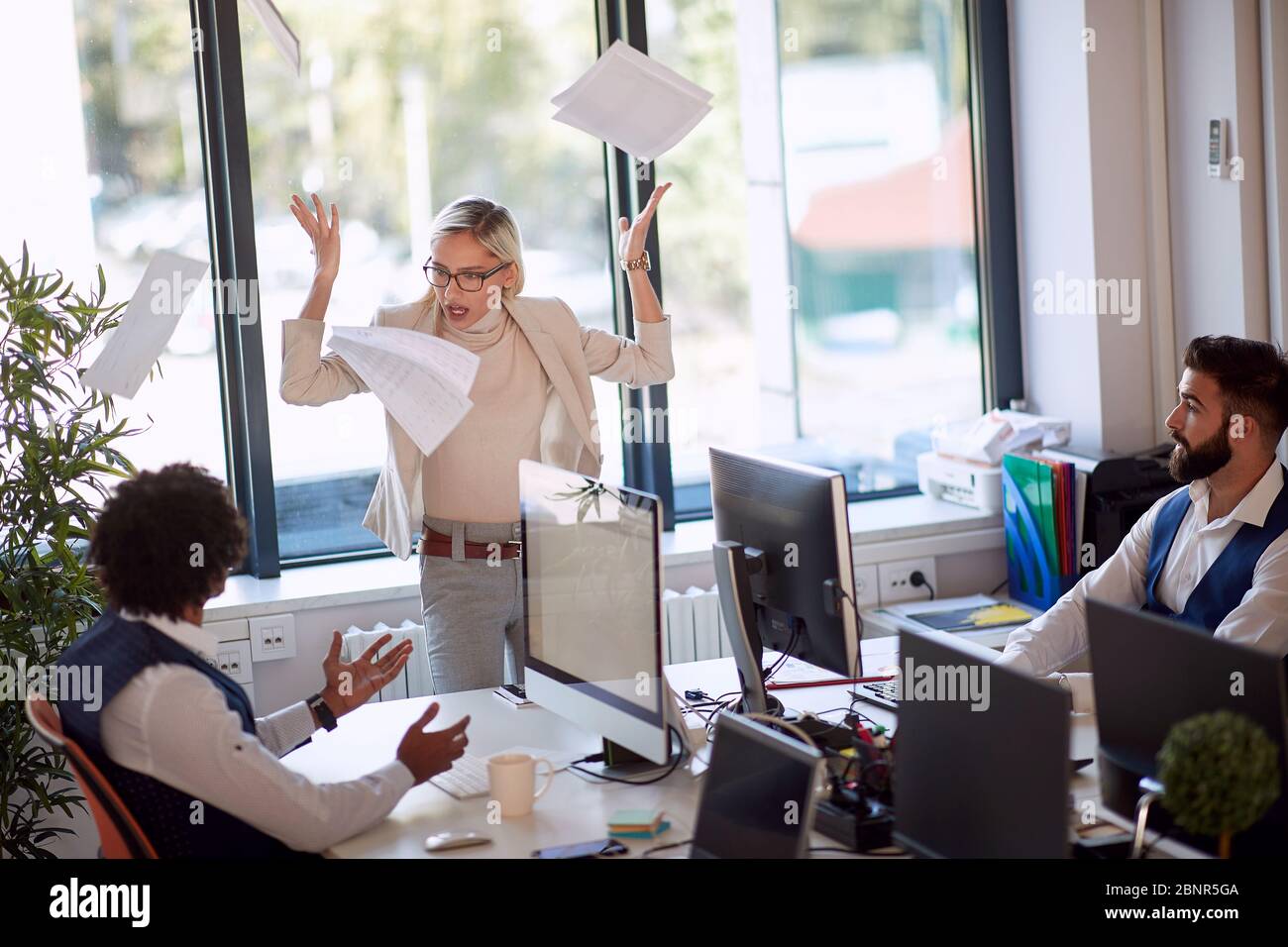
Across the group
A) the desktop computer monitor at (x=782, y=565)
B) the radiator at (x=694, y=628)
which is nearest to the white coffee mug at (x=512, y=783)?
the desktop computer monitor at (x=782, y=565)

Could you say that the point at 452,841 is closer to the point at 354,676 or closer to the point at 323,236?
the point at 354,676

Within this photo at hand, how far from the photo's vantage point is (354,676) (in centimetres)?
235

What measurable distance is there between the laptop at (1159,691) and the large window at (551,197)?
7.22 feet

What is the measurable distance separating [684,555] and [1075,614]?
135 centimetres

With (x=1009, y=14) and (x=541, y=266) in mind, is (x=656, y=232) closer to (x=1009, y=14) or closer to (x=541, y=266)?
(x=541, y=266)

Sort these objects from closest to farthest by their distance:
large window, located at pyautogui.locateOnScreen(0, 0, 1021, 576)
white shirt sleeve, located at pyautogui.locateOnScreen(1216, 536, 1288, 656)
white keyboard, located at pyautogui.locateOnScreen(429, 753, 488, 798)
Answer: white keyboard, located at pyautogui.locateOnScreen(429, 753, 488, 798) < white shirt sleeve, located at pyautogui.locateOnScreen(1216, 536, 1288, 656) < large window, located at pyautogui.locateOnScreen(0, 0, 1021, 576)

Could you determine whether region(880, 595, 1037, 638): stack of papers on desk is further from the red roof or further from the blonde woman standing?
the red roof

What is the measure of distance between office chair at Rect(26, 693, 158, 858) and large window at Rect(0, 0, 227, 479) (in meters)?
1.76

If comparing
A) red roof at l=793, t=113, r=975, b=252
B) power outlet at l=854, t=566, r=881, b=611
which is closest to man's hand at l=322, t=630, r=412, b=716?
power outlet at l=854, t=566, r=881, b=611

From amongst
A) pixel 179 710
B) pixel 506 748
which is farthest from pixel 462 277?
pixel 179 710

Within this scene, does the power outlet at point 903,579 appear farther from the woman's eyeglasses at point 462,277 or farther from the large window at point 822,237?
the woman's eyeglasses at point 462,277

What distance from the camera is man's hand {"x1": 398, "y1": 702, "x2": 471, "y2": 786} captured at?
2.07m

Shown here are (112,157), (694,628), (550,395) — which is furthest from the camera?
(694,628)

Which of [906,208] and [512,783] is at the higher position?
[906,208]
